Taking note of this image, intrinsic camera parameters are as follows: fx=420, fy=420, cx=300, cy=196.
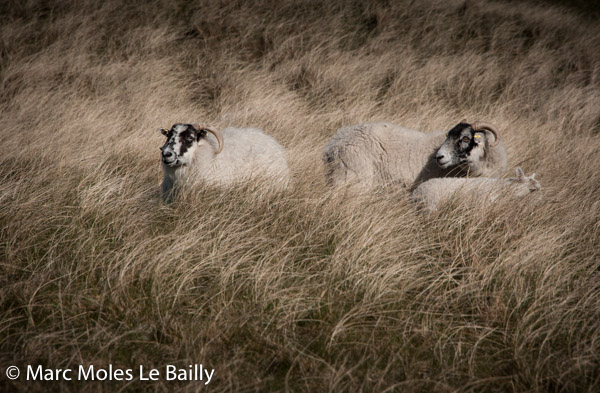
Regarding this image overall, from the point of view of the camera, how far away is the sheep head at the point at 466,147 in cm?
493

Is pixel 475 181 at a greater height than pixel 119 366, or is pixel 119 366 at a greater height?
pixel 475 181

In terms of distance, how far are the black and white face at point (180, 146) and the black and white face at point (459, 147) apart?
9.27 ft

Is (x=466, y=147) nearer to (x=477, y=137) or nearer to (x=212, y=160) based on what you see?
(x=477, y=137)

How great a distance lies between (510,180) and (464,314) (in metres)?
2.27

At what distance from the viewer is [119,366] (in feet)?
7.61

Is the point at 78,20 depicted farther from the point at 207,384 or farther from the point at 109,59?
the point at 207,384

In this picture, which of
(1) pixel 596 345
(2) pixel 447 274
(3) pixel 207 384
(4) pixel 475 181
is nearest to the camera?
(3) pixel 207 384

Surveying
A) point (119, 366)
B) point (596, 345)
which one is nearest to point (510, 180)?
point (596, 345)

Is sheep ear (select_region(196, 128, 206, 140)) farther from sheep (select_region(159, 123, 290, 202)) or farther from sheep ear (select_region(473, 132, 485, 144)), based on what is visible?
sheep ear (select_region(473, 132, 485, 144))

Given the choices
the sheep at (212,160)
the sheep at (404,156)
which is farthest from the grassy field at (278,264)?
the sheep at (404,156)

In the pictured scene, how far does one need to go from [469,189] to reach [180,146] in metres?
3.09

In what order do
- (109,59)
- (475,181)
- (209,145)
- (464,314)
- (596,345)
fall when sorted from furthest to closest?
(109,59), (209,145), (475,181), (464,314), (596,345)

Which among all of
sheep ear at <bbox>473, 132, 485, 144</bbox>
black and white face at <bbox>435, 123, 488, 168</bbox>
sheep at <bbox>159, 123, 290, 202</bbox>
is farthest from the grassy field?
sheep ear at <bbox>473, 132, 485, 144</bbox>

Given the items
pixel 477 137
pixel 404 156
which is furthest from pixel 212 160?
pixel 477 137
